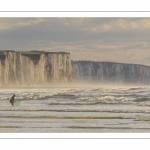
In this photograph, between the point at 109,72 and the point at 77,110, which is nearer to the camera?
the point at 77,110

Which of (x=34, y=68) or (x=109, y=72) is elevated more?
(x=34, y=68)

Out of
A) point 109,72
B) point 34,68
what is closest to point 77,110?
point 109,72

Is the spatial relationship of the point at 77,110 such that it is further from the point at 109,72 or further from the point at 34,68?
the point at 34,68

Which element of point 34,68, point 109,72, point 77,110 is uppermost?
point 34,68

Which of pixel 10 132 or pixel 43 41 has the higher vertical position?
pixel 43 41

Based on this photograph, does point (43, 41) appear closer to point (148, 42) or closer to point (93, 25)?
Answer: point (93, 25)

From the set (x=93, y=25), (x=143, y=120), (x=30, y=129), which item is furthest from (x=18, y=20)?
(x=143, y=120)
